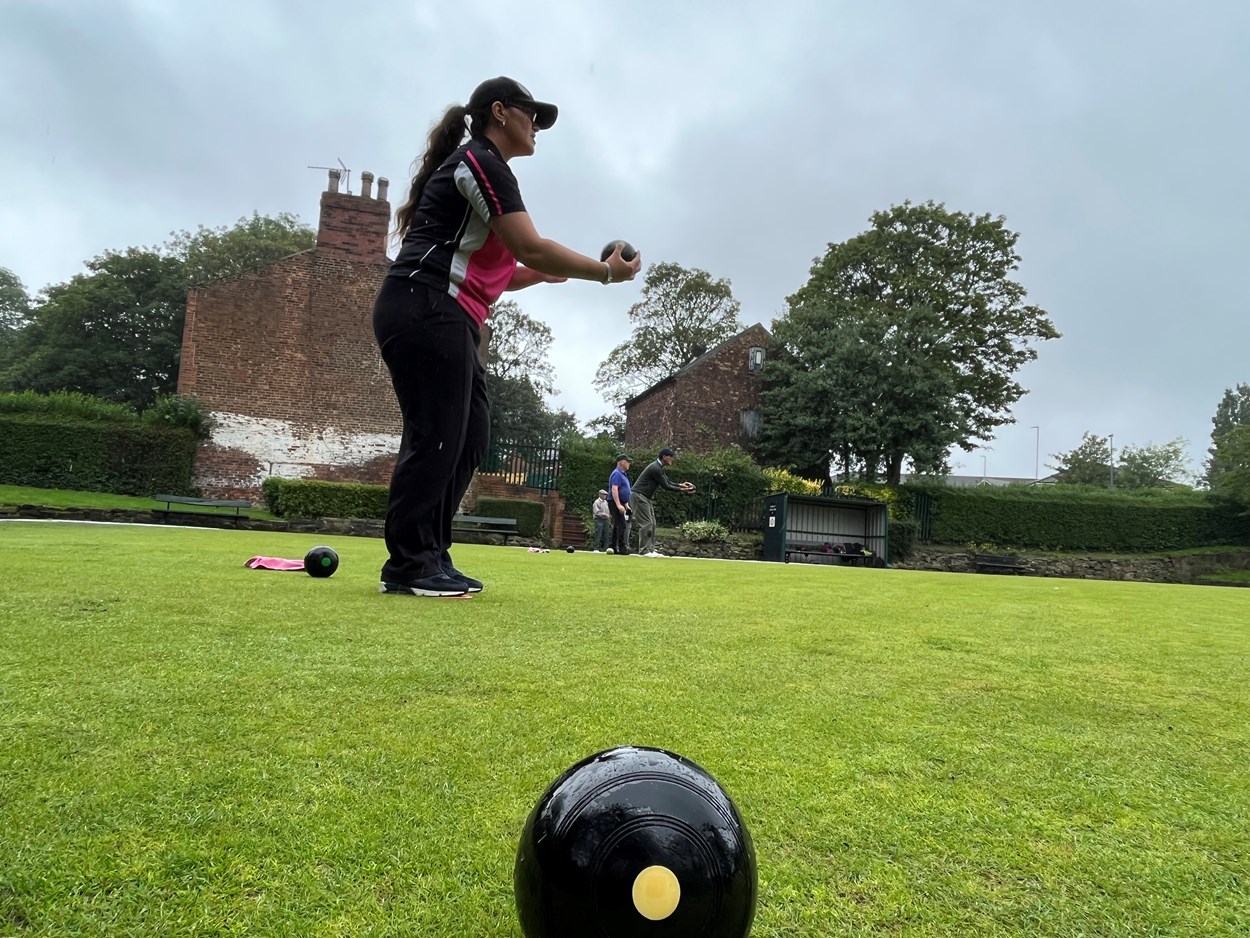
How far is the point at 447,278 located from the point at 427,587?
1.69m

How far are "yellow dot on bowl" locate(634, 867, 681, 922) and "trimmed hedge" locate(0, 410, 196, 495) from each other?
2190 cm

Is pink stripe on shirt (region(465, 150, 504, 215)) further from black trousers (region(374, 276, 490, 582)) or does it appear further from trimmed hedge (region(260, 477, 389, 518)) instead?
trimmed hedge (region(260, 477, 389, 518))

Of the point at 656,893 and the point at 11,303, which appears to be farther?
the point at 11,303

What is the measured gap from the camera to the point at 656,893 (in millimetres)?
774

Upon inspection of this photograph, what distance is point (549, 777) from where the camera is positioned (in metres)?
1.41

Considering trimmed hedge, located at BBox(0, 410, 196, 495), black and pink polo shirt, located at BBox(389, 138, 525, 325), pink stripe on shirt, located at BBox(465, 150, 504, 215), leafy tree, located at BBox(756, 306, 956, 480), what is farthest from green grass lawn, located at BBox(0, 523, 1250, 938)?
leafy tree, located at BBox(756, 306, 956, 480)

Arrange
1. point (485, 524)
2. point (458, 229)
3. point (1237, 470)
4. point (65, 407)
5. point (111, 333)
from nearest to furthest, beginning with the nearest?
point (458, 229), point (485, 524), point (65, 407), point (1237, 470), point (111, 333)

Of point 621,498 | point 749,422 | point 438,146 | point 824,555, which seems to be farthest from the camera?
point 749,422

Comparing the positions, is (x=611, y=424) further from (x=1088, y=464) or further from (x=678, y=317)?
(x=1088, y=464)

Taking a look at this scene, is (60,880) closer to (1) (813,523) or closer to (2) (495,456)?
(2) (495,456)

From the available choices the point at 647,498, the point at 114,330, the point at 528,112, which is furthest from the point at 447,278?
the point at 114,330

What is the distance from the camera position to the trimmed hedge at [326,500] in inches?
682

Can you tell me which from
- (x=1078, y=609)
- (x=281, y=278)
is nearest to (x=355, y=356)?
(x=281, y=278)

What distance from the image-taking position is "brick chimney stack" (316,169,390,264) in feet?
70.6
